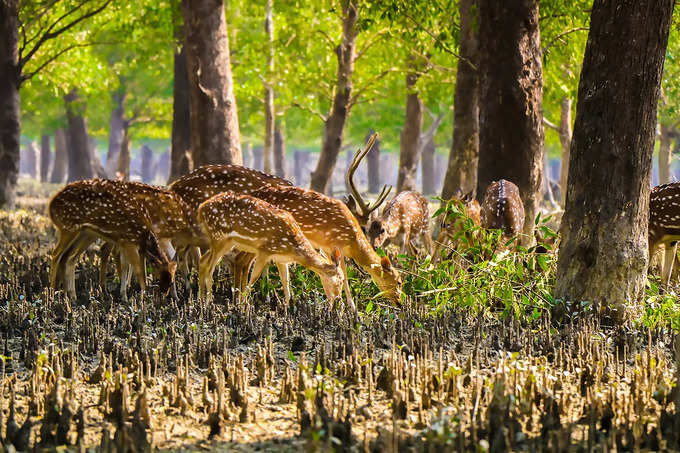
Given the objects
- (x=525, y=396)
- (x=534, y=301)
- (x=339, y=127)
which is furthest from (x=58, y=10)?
(x=525, y=396)

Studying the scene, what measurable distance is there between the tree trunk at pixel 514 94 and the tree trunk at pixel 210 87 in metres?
4.07

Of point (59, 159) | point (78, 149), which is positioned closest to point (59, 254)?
point (78, 149)

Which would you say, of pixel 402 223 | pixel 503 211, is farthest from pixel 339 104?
pixel 503 211

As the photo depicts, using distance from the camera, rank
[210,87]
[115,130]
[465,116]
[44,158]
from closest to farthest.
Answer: [210,87]
[465,116]
[115,130]
[44,158]

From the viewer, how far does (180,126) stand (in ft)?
56.4

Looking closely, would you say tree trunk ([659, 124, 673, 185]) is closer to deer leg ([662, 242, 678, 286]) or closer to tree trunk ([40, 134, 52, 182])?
deer leg ([662, 242, 678, 286])

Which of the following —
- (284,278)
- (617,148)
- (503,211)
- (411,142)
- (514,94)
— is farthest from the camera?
(411,142)

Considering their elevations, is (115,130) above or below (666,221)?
above

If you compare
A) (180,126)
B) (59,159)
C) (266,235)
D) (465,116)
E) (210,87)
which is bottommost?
(266,235)

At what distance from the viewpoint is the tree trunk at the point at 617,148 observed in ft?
18.8

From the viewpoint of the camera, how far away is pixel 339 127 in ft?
54.2

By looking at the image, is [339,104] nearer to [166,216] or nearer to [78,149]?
[166,216]

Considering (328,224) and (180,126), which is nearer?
(328,224)

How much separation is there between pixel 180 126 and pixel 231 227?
1103cm
